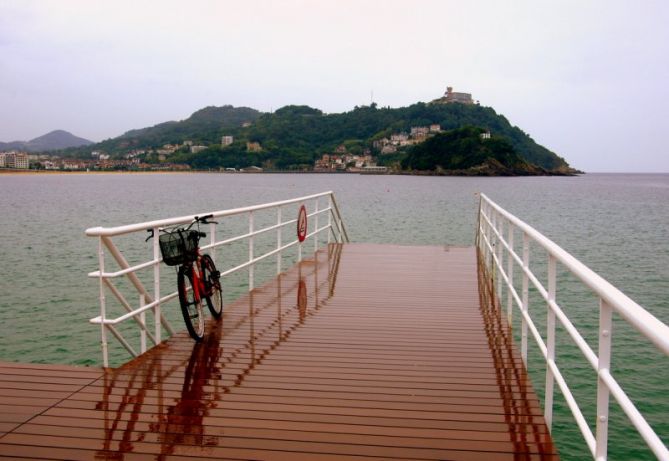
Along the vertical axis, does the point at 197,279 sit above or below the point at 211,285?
above

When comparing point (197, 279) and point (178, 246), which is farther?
point (197, 279)

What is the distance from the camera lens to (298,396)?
12.0 feet

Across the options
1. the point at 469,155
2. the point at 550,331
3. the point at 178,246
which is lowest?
the point at 550,331

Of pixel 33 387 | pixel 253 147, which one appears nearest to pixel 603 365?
pixel 33 387

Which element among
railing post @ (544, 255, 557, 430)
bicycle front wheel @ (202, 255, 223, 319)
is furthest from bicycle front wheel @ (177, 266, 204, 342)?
railing post @ (544, 255, 557, 430)

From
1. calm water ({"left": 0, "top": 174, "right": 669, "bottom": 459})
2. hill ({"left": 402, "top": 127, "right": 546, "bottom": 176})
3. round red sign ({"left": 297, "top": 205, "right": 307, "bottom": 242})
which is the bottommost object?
calm water ({"left": 0, "top": 174, "right": 669, "bottom": 459})

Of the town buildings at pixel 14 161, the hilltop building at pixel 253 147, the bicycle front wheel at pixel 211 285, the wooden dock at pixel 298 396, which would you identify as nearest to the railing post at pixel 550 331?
the wooden dock at pixel 298 396

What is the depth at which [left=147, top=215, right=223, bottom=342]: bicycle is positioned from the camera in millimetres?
4574

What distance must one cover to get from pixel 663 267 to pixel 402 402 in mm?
17588

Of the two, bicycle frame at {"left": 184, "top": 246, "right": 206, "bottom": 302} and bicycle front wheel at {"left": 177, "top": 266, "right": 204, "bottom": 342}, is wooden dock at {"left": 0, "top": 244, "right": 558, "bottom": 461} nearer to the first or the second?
bicycle front wheel at {"left": 177, "top": 266, "right": 204, "bottom": 342}

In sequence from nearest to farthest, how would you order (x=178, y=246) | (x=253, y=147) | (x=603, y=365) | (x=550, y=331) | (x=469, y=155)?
(x=603, y=365) → (x=550, y=331) → (x=178, y=246) → (x=469, y=155) → (x=253, y=147)

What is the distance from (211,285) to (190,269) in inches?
23.6

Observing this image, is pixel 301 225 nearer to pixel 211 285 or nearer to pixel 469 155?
pixel 211 285

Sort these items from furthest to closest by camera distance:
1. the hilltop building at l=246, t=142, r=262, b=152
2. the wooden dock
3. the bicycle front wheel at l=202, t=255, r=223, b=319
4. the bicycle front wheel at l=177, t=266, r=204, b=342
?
the hilltop building at l=246, t=142, r=262, b=152 < the bicycle front wheel at l=202, t=255, r=223, b=319 < the bicycle front wheel at l=177, t=266, r=204, b=342 < the wooden dock
